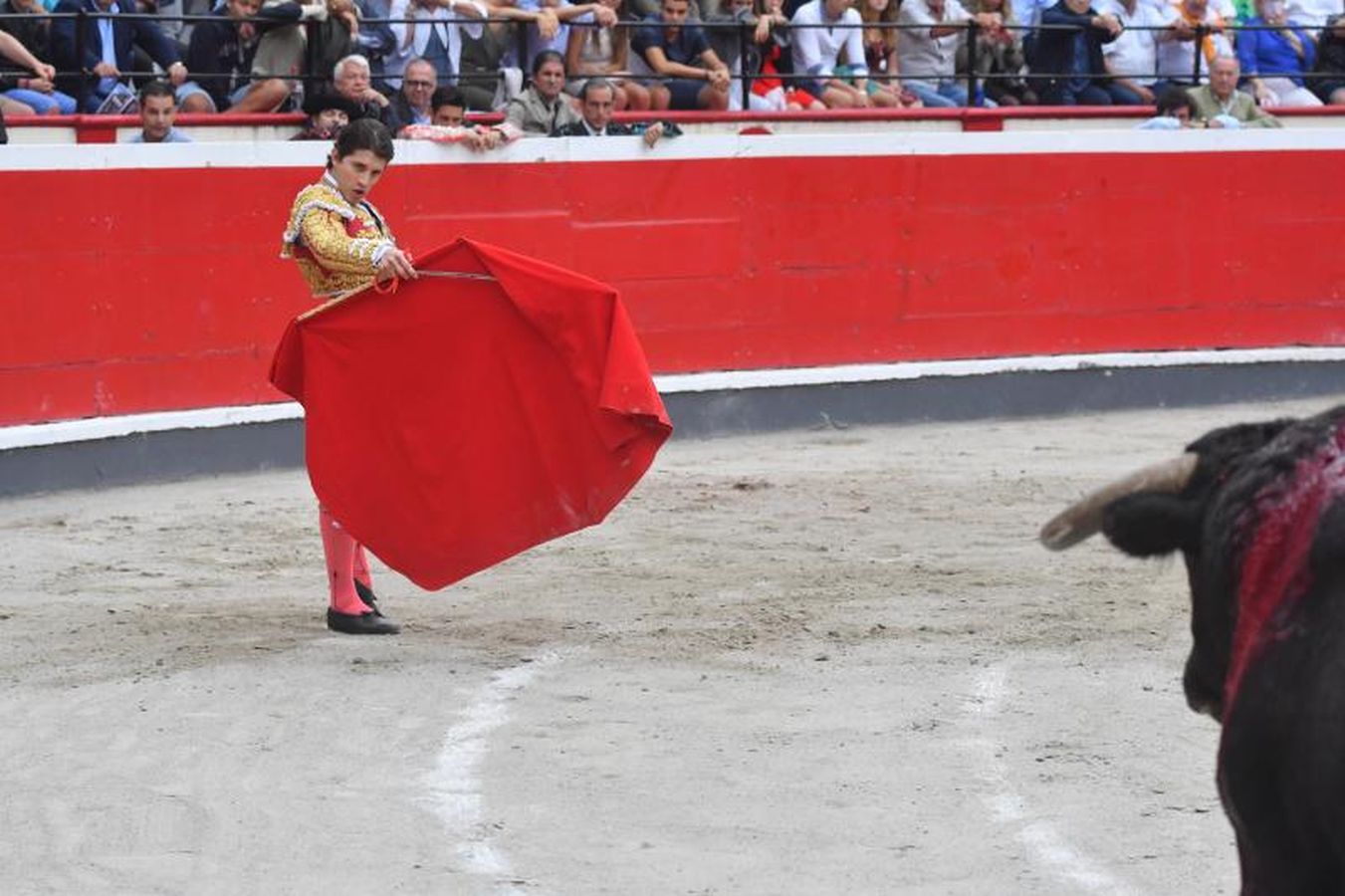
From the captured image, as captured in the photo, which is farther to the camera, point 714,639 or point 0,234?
point 0,234

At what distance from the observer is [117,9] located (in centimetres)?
941

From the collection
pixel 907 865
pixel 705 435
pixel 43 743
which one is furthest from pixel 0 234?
pixel 907 865

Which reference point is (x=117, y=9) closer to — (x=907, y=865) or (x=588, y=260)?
(x=588, y=260)

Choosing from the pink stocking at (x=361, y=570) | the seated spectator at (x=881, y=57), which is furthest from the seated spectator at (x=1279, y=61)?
the pink stocking at (x=361, y=570)

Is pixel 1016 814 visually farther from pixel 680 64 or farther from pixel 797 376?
pixel 680 64

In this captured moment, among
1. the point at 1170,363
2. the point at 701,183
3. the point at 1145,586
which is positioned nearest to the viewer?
the point at 1145,586

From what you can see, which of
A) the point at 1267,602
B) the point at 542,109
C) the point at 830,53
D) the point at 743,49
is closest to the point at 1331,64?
the point at 830,53

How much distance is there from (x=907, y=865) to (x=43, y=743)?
1.85 m

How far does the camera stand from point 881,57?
11.5 metres

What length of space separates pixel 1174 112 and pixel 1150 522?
900cm

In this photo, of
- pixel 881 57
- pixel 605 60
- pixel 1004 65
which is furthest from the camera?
pixel 1004 65

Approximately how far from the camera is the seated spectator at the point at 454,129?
9164 millimetres

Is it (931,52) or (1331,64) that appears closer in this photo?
(931,52)

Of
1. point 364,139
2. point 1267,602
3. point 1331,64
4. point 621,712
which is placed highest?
point 1267,602
